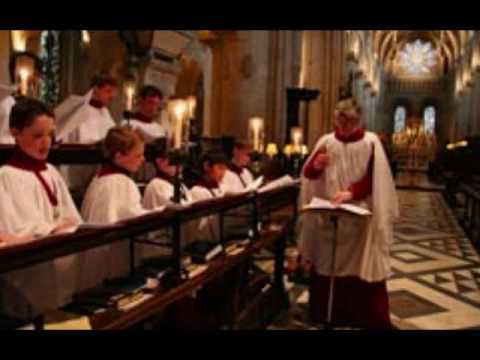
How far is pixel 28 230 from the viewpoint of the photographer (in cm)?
254

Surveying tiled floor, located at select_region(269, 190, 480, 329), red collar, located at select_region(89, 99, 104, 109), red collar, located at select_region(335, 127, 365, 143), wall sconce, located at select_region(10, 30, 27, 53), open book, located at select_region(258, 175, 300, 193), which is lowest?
tiled floor, located at select_region(269, 190, 480, 329)

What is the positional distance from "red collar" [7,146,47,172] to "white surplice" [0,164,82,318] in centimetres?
2

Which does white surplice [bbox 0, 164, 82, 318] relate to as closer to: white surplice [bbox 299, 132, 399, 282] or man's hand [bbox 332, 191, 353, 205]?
man's hand [bbox 332, 191, 353, 205]

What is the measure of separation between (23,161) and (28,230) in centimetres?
39

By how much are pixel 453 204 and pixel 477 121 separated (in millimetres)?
16293

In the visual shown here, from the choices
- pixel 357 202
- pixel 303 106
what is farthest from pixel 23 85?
pixel 303 106

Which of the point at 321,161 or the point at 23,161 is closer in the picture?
the point at 23,161

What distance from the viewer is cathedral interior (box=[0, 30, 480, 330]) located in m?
3.58

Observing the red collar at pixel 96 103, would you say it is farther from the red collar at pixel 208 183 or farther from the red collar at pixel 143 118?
the red collar at pixel 208 183

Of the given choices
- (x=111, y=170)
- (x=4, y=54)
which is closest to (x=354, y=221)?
(x=111, y=170)

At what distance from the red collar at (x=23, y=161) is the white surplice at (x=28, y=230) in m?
0.02

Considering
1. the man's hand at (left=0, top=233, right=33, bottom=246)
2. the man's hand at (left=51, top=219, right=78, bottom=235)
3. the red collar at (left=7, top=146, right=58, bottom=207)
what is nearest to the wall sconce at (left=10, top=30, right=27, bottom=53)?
the red collar at (left=7, top=146, right=58, bottom=207)

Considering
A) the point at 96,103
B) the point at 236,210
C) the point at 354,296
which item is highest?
the point at 96,103

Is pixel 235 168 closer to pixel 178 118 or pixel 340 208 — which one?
pixel 340 208
